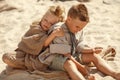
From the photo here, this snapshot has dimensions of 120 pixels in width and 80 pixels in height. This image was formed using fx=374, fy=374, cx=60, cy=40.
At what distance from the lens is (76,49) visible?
149 inches

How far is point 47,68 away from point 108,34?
1358 millimetres

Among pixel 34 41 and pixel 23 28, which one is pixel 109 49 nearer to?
pixel 34 41

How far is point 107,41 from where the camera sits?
4.62 meters

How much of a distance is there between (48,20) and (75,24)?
28cm

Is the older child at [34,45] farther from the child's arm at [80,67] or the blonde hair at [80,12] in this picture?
the child's arm at [80,67]

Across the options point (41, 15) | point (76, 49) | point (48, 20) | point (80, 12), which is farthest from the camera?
point (41, 15)

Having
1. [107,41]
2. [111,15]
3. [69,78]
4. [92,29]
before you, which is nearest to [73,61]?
[69,78]

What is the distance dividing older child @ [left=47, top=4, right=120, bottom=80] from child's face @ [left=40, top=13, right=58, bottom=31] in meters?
0.10

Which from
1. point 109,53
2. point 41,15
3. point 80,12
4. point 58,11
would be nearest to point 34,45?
point 58,11

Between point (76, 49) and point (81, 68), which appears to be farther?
point (76, 49)

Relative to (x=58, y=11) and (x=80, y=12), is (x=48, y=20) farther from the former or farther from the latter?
(x=80, y=12)

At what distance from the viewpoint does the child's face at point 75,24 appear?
11.5 feet

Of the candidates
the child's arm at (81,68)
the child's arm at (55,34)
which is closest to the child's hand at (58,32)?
the child's arm at (55,34)

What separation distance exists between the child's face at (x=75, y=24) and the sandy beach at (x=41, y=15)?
20.4 inches
